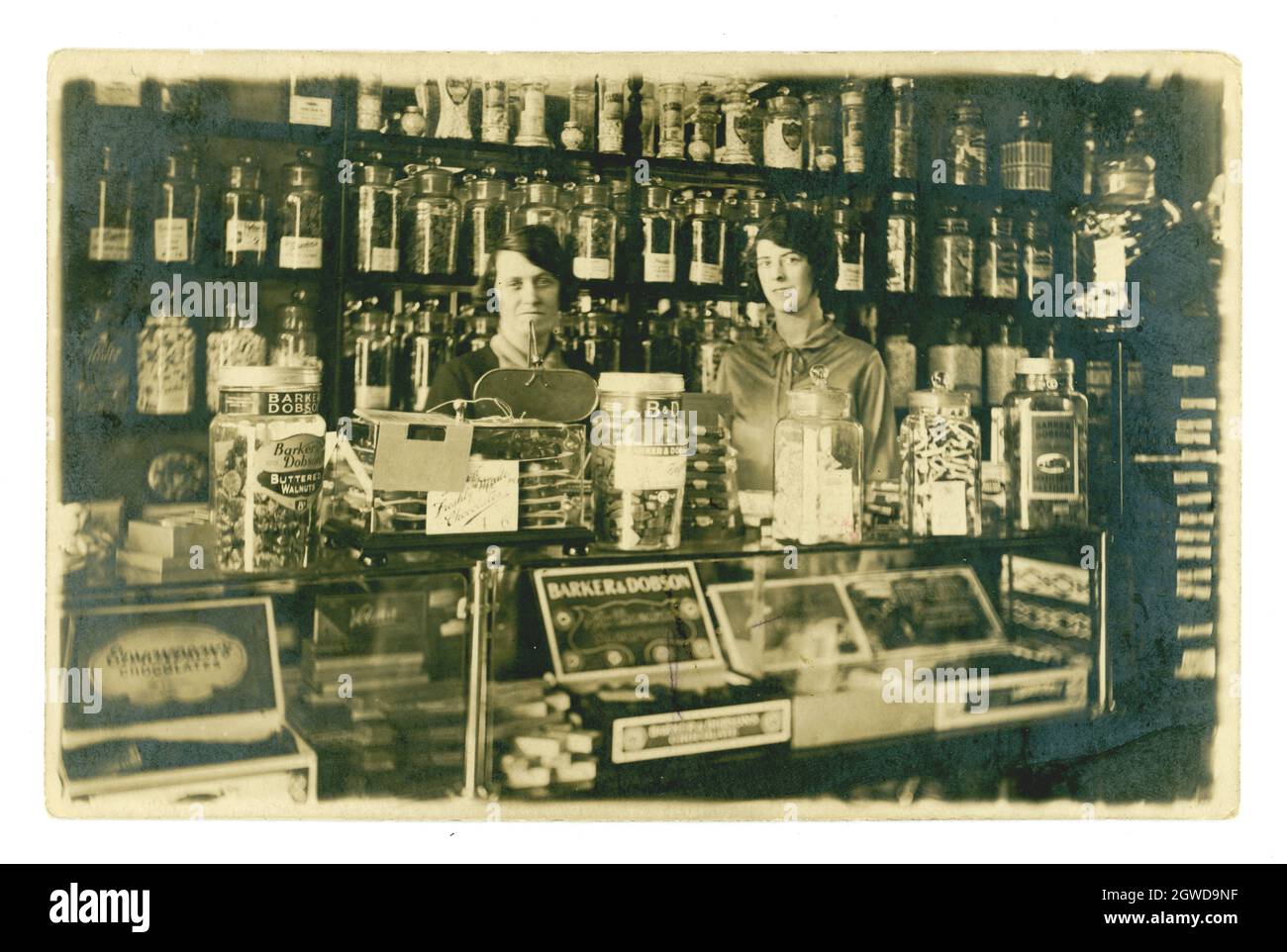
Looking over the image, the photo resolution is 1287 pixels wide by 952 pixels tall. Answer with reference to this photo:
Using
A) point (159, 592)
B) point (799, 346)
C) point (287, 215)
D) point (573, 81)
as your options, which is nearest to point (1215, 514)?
point (799, 346)

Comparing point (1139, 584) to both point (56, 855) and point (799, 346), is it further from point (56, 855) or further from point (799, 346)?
point (56, 855)

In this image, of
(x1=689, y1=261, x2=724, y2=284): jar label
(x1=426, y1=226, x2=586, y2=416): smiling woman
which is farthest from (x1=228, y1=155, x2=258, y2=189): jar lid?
(x1=689, y1=261, x2=724, y2=284): jar label

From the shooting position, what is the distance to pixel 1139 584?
2.46 metres

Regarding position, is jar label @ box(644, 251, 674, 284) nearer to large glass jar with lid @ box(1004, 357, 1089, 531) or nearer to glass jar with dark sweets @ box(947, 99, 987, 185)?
glass jar with dark sweets @ box(947, 99, 987, 185)

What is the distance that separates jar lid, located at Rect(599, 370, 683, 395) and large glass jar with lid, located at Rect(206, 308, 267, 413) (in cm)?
72

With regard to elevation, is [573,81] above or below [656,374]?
above

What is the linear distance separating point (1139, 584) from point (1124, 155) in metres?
0.95

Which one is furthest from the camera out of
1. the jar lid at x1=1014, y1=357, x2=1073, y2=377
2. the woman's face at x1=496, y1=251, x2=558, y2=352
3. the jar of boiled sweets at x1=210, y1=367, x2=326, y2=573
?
the jar lid at x1=1014, y1=357, x2=1073, y2=377

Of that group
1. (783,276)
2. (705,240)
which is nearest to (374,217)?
(705,240)

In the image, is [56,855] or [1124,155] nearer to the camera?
[56,855]

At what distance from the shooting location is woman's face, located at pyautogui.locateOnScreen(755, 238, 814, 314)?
243 cm

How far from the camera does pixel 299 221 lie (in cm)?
229

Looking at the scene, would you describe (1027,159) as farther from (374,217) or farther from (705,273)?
(374,217)
